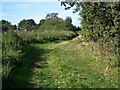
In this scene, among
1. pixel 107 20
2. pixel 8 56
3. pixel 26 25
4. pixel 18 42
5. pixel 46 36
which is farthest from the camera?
pixel 26 25

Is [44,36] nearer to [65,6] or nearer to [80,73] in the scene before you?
[65,6]

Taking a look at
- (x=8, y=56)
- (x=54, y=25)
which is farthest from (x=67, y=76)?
(x=54, y=25)

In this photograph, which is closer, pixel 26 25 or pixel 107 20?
pixel 107 20

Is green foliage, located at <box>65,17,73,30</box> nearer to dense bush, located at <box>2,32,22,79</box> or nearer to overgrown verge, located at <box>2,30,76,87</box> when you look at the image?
overgrown verge, located at <box>2,30,76,87</box>

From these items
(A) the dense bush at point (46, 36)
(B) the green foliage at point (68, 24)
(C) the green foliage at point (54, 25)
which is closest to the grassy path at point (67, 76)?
(A) the dense bush at point (46, 36)

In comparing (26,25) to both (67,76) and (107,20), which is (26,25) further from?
(67,76)

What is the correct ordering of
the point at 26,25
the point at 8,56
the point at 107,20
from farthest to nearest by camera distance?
the point at 26,25
the point at 107,20
the point at 8,56

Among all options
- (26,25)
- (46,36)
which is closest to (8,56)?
(46,36)

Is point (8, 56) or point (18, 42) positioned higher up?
point (18, 42)

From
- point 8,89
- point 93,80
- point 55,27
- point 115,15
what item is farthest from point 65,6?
point 55,27

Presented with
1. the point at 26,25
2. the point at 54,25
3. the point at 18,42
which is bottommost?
the point at 18,42

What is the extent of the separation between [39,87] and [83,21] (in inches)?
365

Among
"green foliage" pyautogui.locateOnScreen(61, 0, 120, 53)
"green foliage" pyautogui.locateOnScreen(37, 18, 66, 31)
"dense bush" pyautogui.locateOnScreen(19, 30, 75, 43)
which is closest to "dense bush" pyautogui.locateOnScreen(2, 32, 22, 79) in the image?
"green foliage" pyautogui.locateOnScreen(61, 0, 120, 53)

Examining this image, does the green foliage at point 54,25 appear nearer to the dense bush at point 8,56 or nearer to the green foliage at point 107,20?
the dense bush at point 8,56
